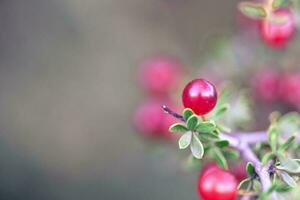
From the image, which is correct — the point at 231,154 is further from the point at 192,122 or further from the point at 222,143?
the point at 192,122

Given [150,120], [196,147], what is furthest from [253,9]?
[150,120]

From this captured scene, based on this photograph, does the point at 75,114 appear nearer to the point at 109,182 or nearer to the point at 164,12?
the point at 109,182

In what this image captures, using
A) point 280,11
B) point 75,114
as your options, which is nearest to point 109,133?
point 75,114

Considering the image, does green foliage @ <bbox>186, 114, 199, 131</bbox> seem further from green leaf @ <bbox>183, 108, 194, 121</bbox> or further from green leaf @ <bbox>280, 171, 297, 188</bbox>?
green leaf @ <bbox>280, 171, 297, 188</bbox>

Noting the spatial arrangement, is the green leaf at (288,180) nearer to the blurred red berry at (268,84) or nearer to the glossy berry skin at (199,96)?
the glossy berry skin at (199,96)

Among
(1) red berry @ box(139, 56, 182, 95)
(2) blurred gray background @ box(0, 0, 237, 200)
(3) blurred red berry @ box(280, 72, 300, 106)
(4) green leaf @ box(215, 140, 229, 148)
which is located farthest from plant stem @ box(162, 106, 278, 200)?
(2) blurred gray background @ box(0, 0, 237, 200)

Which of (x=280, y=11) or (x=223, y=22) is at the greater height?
(x=223, y=22)
